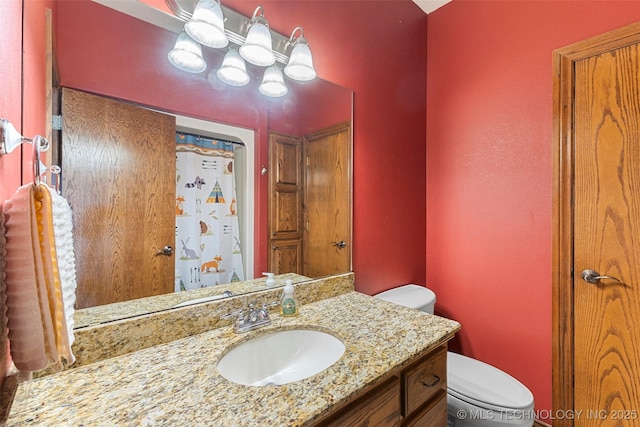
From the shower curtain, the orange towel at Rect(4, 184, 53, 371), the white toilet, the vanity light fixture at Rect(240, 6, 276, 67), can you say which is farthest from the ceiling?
the orange towel at Rect(4, 184, 53, 371)

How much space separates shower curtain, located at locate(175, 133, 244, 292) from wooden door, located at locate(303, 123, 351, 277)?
352 millimetres

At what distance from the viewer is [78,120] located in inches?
32.0

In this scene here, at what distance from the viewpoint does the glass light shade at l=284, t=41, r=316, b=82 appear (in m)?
1.25

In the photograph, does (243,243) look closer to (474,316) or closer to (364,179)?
(364,179)

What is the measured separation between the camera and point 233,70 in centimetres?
112

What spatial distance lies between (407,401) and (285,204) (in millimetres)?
828

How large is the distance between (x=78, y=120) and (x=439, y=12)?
2.10 metres

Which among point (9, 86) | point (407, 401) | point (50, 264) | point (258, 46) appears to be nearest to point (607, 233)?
point (407, 401)

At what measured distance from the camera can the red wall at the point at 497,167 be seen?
148cm

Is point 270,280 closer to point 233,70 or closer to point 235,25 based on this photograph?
point 233,70

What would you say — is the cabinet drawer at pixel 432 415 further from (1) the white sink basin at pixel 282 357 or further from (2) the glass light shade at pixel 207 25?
(2) the glass light shade at pixel 207 25

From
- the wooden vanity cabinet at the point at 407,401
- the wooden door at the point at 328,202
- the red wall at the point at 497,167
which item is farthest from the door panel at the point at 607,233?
the wooden door at the point at 328,202

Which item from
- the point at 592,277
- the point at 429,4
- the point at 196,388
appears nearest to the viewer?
the point at 196,388

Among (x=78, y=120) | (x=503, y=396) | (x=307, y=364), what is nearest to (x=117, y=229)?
(x=78, y=120)
